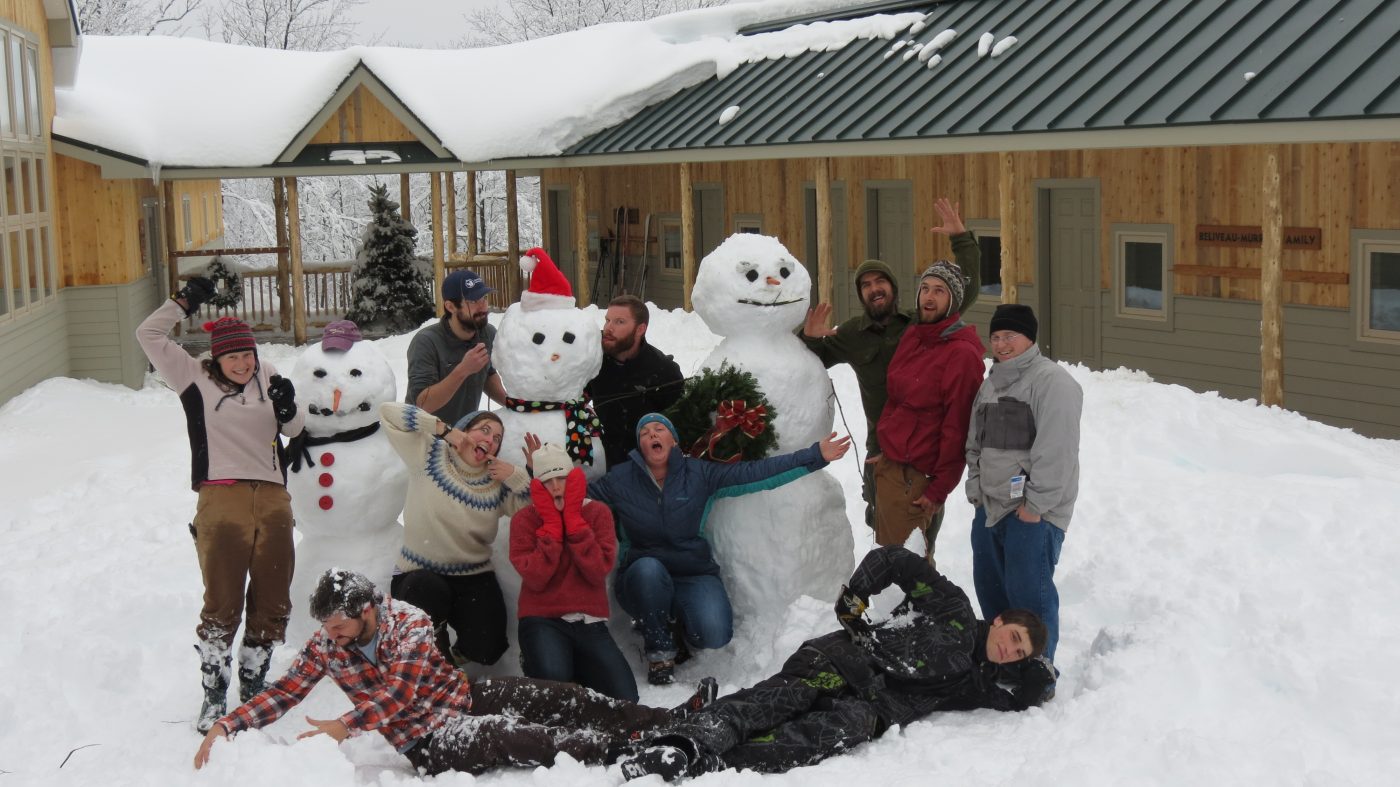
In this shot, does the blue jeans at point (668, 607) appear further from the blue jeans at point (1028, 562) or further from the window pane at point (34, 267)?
the window pane at point (34, 267)

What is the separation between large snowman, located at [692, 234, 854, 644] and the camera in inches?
263

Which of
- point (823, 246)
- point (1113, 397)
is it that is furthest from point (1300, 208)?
point (823, 246)

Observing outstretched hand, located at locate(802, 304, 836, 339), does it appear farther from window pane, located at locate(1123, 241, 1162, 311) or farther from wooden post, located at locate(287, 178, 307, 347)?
wooden post, located at locate(287, 178, 307, 347)

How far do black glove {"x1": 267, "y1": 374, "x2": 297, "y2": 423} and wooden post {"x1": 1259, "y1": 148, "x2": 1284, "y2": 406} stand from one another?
26.0ft

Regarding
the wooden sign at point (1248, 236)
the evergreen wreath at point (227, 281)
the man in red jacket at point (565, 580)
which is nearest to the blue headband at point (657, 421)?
the man in red jacket at point (565, 580)

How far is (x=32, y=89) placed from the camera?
16188 mm

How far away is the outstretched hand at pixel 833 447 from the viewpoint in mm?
6289

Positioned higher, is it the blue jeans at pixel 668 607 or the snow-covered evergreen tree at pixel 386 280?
the snow-covered evergreen tree at pixel 386 280

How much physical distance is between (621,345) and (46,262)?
1208 cm

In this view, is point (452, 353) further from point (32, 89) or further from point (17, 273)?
point (32, 89)

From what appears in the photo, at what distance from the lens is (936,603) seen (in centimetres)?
584

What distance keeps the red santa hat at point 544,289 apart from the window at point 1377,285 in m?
8.11

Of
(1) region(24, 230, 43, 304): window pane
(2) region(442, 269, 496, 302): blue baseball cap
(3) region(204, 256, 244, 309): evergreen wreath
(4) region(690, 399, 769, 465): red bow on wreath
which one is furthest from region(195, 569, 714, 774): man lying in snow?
(3) region(204, 256, 244, 309): evergreen wreath

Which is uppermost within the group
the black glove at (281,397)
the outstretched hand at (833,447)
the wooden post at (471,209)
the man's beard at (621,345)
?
the wooden post at (471,209)
